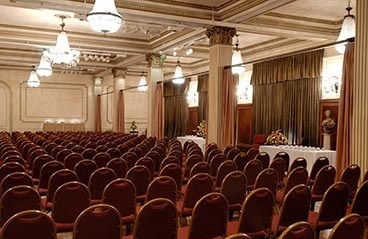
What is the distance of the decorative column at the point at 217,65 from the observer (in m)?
10.7

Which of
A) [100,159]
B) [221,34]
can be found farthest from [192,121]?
[100,159]

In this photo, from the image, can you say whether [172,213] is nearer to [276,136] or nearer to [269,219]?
[269,219]

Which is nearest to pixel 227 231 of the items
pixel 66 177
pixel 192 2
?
pixel 66 177

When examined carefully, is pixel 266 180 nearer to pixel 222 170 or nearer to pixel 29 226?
pixel 222 170

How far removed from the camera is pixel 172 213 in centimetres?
320

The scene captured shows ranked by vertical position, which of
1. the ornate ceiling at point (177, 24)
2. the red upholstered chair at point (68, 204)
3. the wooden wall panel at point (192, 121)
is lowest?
the red upholstered chair at point (68, 204)

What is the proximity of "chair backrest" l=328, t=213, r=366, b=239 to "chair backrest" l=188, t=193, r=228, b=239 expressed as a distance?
1135 mm

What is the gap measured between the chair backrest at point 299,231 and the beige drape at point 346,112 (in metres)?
4.51

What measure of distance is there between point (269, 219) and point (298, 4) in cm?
748

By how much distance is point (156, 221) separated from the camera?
312 cm

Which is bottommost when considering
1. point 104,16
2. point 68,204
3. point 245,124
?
point 68,204

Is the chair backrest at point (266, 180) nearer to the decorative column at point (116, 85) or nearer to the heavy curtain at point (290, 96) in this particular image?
the heavy curtain at point (290, 96)

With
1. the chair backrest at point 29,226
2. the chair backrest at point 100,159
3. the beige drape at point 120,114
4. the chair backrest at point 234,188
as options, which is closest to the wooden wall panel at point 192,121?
the beige drape at point 120,114

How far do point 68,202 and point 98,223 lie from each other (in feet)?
3.82
